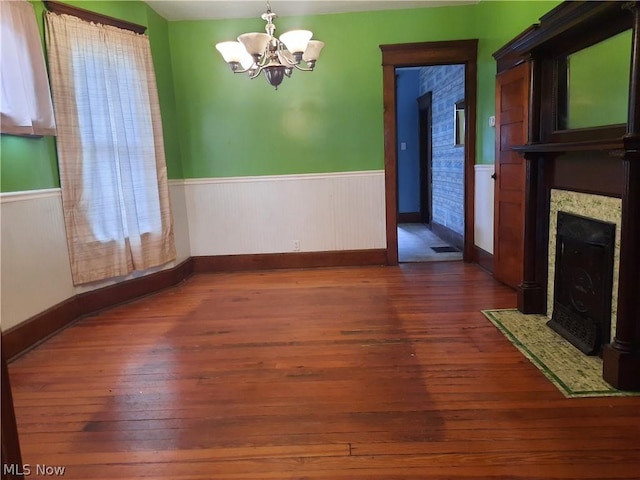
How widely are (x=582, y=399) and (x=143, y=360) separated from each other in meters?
2.45

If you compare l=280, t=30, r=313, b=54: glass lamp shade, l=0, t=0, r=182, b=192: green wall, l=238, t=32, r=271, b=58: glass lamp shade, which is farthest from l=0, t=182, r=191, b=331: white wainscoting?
l=280, t=30, r=313, b=54: glass lamp shade

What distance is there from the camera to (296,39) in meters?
2.91

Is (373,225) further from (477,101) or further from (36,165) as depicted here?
(36,165)

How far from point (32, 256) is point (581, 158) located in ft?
11.8

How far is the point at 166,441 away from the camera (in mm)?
1925

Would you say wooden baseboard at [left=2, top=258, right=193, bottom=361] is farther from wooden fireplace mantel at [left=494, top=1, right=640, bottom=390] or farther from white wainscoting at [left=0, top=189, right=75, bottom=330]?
wooden fireplace mantel at [left=494, top=1, right=640, bottom=390]

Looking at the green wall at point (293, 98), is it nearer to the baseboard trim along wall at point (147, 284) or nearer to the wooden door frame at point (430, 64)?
the wooden door frame at point (430, 64)

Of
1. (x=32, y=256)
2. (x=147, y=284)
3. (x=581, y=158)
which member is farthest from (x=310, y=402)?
(x=147, y=284)

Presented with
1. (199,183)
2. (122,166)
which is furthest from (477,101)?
(122,166)

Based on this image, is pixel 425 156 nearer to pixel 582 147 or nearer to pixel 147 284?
pixel 147 284

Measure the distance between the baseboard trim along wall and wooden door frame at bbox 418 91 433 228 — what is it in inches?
118

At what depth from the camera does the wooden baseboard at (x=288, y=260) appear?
16.4 feet

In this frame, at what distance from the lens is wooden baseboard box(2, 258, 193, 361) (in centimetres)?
288

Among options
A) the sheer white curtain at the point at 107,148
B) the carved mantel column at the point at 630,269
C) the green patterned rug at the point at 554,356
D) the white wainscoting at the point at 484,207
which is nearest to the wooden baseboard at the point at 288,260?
the sheer white curtain at the point at 107,148
